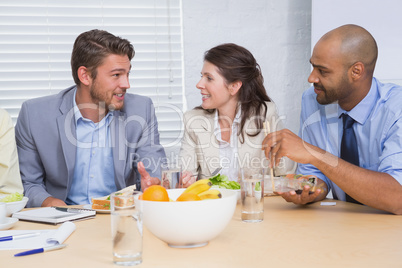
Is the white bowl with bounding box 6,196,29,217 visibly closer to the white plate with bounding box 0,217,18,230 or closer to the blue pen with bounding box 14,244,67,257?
the white plate with bounding box 0,217,18,230

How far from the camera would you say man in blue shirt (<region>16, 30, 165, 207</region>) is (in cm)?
240

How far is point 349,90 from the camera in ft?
6.89

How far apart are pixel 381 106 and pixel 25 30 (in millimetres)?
2394

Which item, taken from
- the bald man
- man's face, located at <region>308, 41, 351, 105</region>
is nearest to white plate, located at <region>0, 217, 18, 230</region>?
the bald man

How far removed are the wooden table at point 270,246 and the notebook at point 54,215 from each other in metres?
0.03

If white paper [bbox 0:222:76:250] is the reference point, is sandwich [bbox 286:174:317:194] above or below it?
above

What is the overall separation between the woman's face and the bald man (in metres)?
0.63

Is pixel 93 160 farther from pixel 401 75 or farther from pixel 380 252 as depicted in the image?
pixel 401 75

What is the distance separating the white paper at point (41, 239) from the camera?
121 cm

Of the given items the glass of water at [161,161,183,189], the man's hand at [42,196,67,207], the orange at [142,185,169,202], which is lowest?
the man's hand at [42,196,67,207]

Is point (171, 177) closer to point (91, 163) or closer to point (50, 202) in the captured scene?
point (50, 202)

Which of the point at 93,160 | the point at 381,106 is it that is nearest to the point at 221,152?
the point at 93,160

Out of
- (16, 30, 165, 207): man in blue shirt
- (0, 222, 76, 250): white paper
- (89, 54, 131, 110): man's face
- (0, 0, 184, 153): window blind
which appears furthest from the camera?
(0, 0, 184, 153): window blind

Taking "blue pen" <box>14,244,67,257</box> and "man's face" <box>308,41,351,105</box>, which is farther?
"man's face" <box>308,41,351,105</box>
